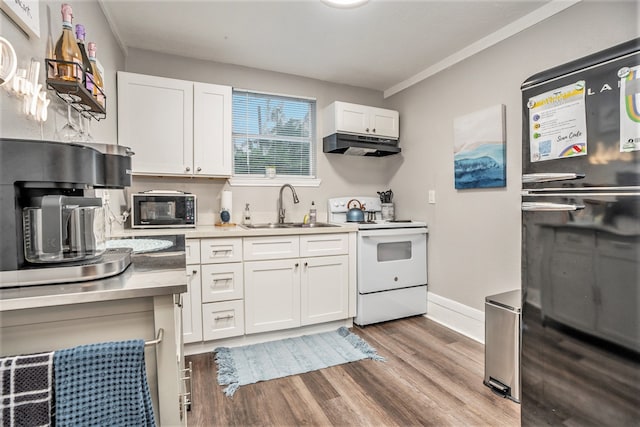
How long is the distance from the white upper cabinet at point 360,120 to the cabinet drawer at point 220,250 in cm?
156

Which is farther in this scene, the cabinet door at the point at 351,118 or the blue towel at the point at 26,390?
the cabinet door at the point at 351,118

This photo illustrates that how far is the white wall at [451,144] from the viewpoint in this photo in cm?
197

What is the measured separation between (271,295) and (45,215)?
6.16 ft

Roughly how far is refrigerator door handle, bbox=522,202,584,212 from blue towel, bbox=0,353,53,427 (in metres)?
1.68

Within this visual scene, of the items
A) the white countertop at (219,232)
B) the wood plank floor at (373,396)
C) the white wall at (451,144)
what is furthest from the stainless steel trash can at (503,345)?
the white countertop at (219,232)

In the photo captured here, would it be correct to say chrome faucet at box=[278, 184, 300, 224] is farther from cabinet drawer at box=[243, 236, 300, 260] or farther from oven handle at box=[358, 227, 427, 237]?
oven handle at box=[358, 227, 427, 237]

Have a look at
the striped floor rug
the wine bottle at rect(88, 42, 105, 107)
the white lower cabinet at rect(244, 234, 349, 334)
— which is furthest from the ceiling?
the striped floor rug

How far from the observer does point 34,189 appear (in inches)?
34.2

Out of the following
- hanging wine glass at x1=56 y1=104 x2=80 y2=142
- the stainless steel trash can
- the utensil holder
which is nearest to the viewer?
hanging wine glass at x1=56 y1=104 x2=80 y2=142

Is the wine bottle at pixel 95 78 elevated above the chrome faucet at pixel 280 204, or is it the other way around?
the wine bottle at pixel 95 78

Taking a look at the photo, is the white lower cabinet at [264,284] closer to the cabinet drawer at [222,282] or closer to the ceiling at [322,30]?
the cabinet drawer at [222,282]

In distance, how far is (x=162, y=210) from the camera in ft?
8.16

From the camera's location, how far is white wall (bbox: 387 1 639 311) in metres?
1.97

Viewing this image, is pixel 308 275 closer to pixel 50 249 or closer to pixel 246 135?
pixel 246 135
